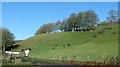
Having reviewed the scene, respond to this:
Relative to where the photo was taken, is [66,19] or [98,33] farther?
[66,19]

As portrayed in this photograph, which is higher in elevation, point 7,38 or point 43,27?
point 43,27

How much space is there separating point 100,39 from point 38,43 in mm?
29893

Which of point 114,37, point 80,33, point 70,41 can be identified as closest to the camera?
point 114,37

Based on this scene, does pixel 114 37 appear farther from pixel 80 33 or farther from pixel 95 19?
pixel 95 19

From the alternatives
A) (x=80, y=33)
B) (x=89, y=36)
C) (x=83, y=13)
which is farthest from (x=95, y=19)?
(x=89, y=36)

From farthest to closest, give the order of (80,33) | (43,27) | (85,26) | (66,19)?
(43,27) < (66,19) < (85,26) < (80,33)

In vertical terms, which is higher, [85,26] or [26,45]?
[85,26]

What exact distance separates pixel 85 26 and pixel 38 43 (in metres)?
34.1

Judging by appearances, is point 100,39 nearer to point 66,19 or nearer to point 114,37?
point 114,37

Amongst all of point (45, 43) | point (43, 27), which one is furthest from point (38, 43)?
point (43, 27)

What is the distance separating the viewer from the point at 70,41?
128 metres

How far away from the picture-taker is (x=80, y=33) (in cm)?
14200

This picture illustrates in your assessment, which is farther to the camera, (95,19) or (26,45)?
(95,19)

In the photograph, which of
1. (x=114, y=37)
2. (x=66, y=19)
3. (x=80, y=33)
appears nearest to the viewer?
(x=114, y=37)
